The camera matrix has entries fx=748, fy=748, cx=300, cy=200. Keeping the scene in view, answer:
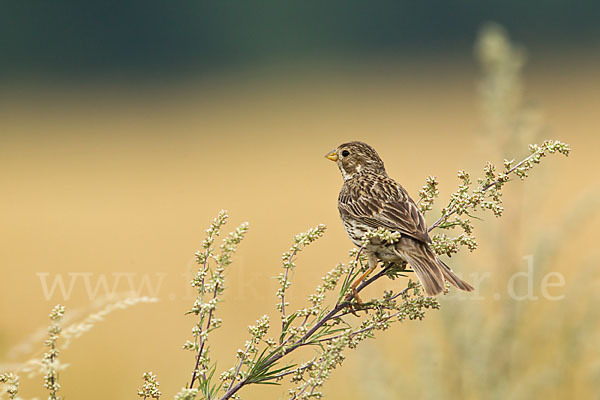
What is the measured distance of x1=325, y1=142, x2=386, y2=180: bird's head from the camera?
5.22 m

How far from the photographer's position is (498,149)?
491cm

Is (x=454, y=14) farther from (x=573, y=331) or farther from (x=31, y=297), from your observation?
(x=573, y=331)

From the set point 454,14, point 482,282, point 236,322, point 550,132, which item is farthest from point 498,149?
point 454,14

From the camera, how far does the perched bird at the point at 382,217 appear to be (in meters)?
3.45

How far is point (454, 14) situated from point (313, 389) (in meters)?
36.5

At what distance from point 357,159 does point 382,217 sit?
4.04 ft

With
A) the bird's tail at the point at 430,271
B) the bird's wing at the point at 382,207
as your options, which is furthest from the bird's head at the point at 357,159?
the bird's tail at the point at 430,271

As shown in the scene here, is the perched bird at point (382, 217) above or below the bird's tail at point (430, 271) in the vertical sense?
above

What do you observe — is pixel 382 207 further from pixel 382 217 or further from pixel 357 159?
pixel 357 159

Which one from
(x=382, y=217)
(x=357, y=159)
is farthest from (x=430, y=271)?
(x=357, y=159)

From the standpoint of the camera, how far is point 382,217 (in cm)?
411

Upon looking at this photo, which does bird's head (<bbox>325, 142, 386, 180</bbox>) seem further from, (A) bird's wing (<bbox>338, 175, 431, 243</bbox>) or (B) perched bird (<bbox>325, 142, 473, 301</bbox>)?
(A) bird's wing (<bbox>338, 175, 431, 243</bbox>)

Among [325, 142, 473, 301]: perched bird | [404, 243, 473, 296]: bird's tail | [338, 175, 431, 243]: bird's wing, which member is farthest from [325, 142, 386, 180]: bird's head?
[404, 243, 473, 296]: bird's tail

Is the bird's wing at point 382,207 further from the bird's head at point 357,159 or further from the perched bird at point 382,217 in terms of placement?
the bird's head at point 357,159
